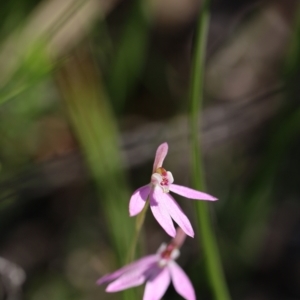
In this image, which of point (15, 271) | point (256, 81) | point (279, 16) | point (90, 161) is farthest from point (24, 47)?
point (279, 16)

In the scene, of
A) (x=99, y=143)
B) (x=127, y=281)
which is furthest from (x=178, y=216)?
(x=99, y=143)

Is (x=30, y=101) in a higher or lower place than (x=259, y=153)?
higher

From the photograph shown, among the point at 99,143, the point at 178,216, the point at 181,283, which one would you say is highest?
the point at 99,143

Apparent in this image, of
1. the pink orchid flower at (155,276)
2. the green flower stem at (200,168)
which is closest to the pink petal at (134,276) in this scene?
the pink orchid flower at (155,276)

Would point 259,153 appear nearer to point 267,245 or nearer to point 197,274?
point 267,245

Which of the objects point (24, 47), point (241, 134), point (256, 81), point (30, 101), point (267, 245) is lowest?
point (267, 245)

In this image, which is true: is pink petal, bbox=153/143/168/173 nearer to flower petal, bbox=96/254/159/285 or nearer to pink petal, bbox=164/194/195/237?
pink petal, bbox=164/194/195/237

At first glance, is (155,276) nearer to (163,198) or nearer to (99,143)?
(163,198)

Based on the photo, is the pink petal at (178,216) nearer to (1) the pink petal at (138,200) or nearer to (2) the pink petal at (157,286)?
(1) the pink petal at (138,200)
